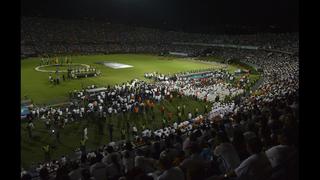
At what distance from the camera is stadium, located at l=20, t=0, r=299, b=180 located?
22.2ft

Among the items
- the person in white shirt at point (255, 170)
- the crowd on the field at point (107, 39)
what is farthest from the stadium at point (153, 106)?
the crowd on the field at point (107, 39)

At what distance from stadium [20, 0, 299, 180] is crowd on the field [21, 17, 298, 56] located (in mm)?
220

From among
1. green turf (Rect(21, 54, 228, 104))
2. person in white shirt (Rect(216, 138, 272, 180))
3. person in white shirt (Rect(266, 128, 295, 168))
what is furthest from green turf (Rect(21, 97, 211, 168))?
person in white shirt (Rect(266, 128, 295, 168))

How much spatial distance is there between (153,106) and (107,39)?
50.8 metres

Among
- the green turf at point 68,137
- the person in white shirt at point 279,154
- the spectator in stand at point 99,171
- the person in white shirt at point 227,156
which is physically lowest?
the green turf at point 68,137

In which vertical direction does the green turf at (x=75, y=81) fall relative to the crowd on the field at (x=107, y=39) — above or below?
below

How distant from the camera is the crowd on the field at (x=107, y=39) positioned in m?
61.3

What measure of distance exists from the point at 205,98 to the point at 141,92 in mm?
4746

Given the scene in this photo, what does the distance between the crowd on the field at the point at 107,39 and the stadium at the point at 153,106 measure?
220 mm

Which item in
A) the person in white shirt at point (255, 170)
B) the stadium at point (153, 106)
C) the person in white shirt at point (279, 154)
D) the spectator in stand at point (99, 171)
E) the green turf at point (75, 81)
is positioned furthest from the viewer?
the green turf at point (75, 81)

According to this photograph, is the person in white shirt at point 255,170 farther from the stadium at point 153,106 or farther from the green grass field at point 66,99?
the green grass field at point 66,99

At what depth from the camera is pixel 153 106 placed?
79.0ft

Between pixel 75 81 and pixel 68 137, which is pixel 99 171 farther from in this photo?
pixel 75 81
